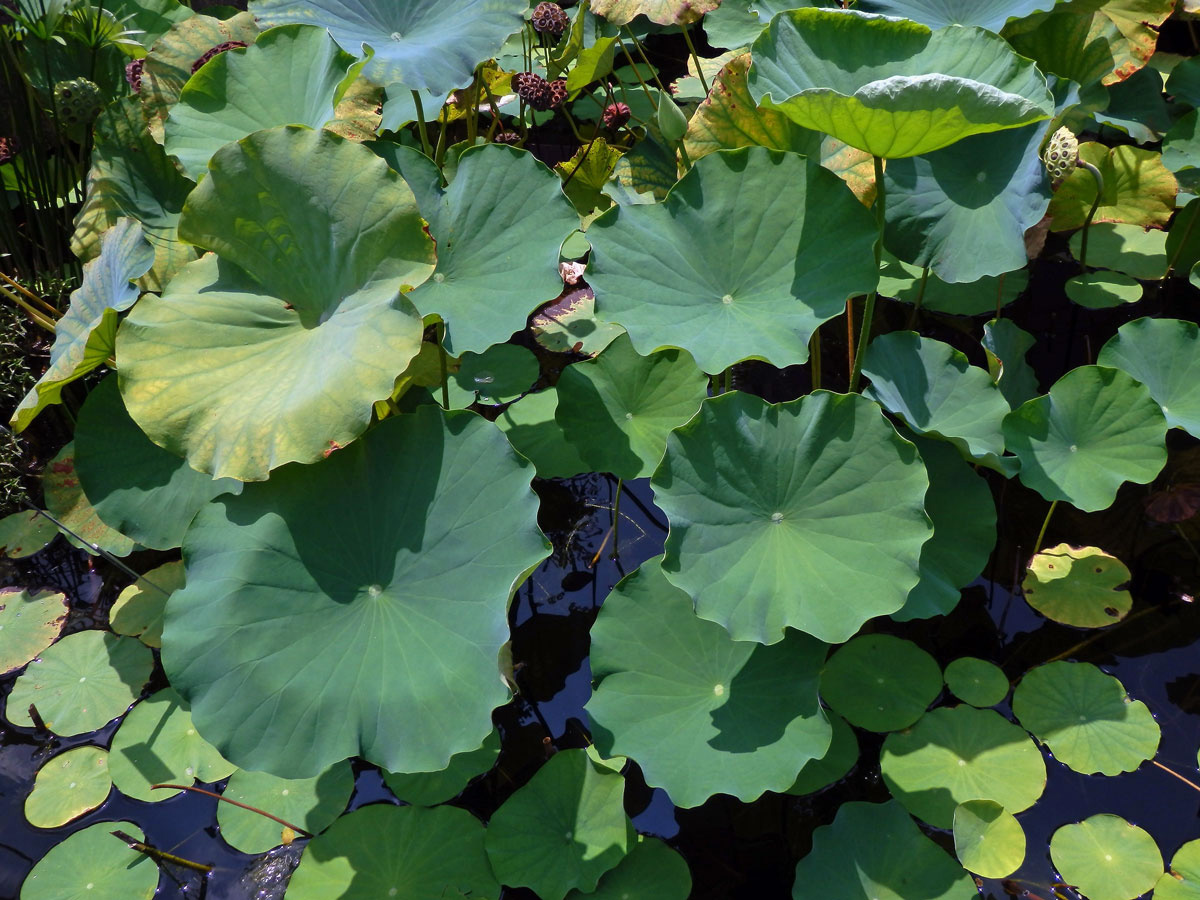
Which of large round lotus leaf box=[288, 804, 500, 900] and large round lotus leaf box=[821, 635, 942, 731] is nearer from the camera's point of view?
large round lotus leaf box=[288, 804, 500, 900]

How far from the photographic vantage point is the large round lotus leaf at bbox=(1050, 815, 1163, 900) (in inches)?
66.9

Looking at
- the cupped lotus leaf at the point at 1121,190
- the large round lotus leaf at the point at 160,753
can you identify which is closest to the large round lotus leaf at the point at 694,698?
the large round lotus leaf at the point at 160,753

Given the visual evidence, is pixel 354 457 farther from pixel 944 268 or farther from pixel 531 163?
pixel 944 268

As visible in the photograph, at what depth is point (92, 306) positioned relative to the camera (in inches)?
78.5

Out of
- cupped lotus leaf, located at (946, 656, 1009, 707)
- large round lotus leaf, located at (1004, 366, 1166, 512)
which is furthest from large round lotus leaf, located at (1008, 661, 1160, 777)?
large round lotus leaf, located at (1004, 366, 1166, 512)

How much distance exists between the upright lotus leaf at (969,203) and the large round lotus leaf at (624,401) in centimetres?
62

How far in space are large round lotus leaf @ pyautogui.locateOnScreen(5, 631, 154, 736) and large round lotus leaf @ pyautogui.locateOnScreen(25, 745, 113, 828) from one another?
0.07 metres

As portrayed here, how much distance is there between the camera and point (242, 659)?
1615mm

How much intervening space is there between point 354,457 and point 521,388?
86 centimetres

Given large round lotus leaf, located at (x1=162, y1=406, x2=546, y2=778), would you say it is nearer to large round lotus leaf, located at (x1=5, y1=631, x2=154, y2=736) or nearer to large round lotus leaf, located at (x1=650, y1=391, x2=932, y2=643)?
large round lotus leaf, located at (x1=650, y1=391, x2=932, y2=643)

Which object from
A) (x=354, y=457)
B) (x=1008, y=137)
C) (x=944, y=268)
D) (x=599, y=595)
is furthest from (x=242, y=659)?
(x=1008, y=137)

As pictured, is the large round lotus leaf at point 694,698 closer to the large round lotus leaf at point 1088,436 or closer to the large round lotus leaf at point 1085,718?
the large round lotus leaf at point 1085,718

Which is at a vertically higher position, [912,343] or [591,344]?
[912,343]

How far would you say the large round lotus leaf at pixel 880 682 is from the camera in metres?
1.95
